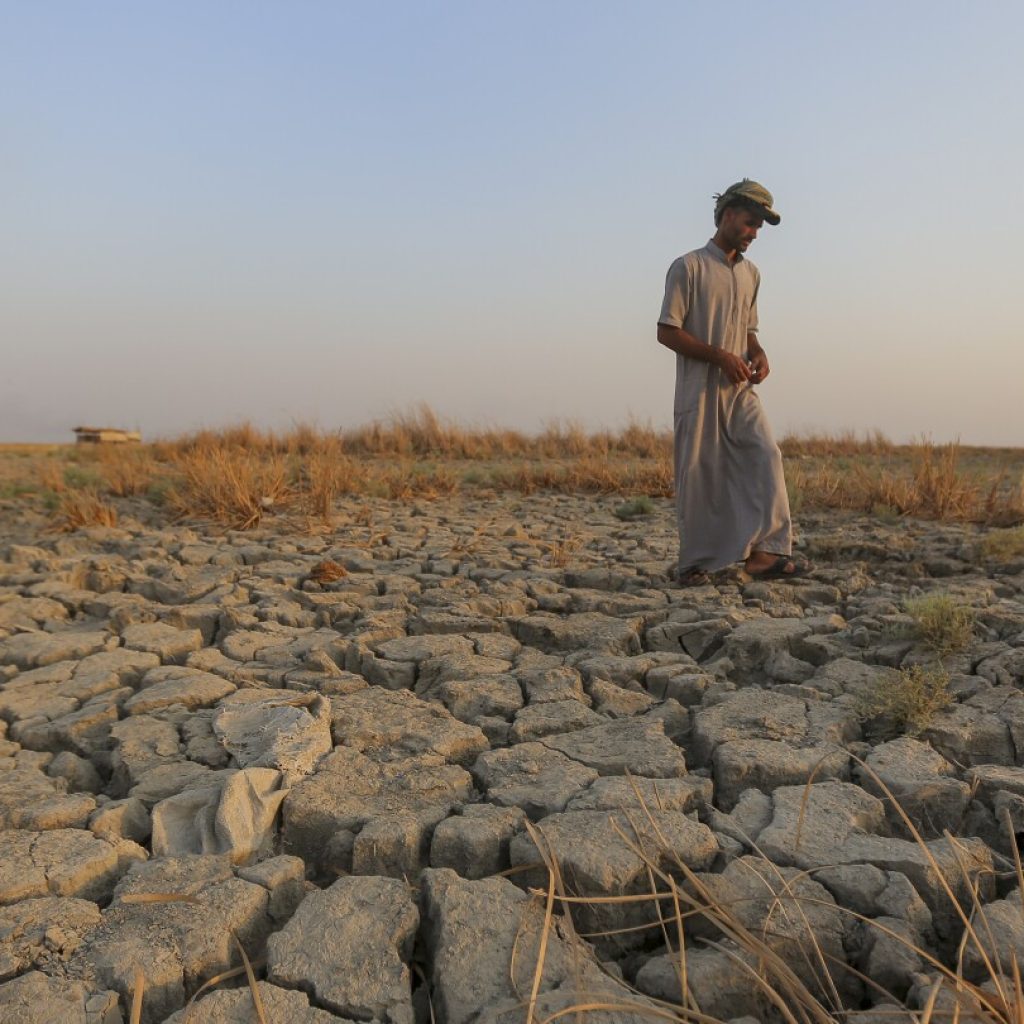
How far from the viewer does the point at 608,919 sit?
1729 mm

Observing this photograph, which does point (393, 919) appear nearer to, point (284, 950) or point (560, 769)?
point (284, 950)

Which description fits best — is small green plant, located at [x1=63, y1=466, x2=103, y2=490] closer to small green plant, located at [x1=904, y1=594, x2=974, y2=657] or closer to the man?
the man

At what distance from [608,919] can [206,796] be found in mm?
962

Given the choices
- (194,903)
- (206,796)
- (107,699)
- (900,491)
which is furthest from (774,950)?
(900,491)

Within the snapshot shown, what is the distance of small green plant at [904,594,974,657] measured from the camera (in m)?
2.97

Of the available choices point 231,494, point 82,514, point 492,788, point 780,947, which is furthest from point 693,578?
point 82,514

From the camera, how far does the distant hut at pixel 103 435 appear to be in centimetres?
1232

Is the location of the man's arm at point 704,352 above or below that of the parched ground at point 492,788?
above

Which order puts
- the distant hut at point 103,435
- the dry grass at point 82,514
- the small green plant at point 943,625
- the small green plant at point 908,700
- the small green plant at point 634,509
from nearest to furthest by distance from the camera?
the small green plant at point 908,700, the small green plant at point 943,625, the dry grass at point 82,514, the small green plant at point 634,509, the distant hut at point 103,435

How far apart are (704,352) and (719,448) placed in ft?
1.40

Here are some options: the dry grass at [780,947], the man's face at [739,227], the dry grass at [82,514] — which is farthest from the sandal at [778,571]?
the dry grass at [82,514]

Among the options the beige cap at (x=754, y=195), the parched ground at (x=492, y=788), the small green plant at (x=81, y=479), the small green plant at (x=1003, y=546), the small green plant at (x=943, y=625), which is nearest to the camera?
the parched ground at (x=492, y=788)

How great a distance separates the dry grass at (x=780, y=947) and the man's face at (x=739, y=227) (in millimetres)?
2732

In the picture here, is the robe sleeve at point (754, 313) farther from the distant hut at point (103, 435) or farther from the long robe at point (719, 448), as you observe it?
the distant hut at point (103, 435)
